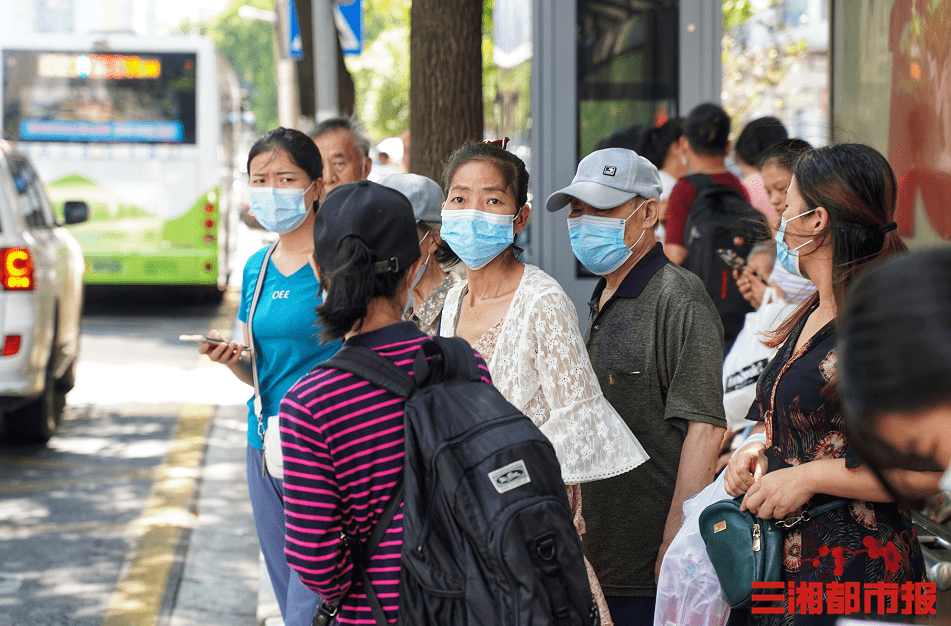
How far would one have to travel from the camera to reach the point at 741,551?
240cm

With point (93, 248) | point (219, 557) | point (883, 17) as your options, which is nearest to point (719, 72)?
point (883, 17)

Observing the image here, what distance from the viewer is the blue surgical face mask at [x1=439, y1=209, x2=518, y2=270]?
2988 millimetres

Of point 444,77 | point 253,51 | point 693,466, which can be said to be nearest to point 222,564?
point 444,77

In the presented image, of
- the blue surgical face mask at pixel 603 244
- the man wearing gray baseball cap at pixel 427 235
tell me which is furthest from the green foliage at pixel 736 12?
the blue surgical face mask at pixel 603 244

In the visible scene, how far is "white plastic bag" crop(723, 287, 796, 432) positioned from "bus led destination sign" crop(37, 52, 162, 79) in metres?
11.6

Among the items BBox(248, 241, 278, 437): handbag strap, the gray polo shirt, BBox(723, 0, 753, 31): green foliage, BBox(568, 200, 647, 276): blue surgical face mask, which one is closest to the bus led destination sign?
BBox(723, 0, 753, 31): green foliage

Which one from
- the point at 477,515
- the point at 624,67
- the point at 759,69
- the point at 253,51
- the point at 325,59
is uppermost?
the point at 253,51

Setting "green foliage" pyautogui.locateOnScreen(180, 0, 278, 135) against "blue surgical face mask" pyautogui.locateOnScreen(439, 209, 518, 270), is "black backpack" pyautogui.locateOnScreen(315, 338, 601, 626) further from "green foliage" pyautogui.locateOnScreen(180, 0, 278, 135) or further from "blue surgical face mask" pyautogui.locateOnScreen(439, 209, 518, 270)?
"green foliage" pyautogui.locateOnScreen(180, 0, 278, 135)

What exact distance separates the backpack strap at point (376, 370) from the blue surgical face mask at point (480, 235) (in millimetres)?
982

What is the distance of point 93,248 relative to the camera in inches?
541

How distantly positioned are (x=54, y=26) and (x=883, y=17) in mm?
69650

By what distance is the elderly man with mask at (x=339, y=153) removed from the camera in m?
5.09

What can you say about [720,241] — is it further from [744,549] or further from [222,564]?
[222,564]

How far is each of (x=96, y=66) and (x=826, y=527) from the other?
44.1 ft
